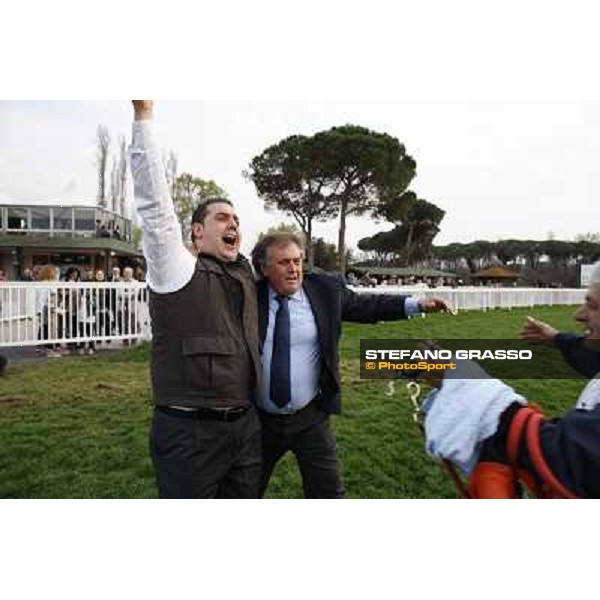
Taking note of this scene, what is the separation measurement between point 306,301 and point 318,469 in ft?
1.53

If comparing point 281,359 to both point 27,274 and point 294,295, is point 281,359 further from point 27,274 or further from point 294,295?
point 27,274

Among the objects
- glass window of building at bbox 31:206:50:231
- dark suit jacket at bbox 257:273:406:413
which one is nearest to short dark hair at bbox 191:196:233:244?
dark suit jacket at bbox 257:273:406:413

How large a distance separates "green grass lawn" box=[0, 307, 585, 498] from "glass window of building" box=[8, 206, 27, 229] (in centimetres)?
52

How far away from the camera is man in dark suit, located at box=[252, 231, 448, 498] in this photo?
1.32m

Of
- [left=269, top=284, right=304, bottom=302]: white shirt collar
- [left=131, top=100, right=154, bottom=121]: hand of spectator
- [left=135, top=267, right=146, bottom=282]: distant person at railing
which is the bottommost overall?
[left=269, top=284, right=304, bottom=302]: white shirt collar


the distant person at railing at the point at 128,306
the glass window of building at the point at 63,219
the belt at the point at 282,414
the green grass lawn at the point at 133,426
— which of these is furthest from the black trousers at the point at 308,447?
the glass window of building at the point at 63,219

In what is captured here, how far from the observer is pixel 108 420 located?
2064mm

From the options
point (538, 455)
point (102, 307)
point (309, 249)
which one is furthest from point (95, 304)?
point (538, 455)

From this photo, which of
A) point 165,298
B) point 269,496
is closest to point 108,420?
point 269,496

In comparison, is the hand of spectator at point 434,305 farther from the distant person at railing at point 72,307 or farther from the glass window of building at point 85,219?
the distant person at railing at point 72,307

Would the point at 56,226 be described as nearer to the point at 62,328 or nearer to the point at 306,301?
the point at 306,301

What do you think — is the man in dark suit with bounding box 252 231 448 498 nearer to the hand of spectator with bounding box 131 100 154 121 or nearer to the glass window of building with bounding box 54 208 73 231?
the hand of spectator with bounding box 131 100 154 121

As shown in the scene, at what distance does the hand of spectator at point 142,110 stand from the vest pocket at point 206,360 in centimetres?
48

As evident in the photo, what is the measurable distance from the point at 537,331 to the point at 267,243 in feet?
2.32
